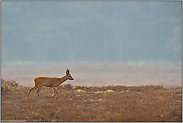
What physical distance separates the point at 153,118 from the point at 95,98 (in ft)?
18.6

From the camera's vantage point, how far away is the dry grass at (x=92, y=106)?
15.1 meters

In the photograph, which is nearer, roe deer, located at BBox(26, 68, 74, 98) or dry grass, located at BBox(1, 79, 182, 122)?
dry grass, located at BBox(1, 79, 182, 122)

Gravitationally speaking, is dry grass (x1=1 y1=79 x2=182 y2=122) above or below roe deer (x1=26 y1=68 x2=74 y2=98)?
below

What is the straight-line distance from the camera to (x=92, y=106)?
1653 centimetres

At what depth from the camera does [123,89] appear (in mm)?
22844

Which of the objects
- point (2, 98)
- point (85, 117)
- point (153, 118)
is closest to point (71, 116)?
point (85, 117)

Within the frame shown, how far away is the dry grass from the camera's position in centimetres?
1506

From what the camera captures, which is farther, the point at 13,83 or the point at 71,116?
the point at 13,83

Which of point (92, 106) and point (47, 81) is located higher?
point (47, 81)

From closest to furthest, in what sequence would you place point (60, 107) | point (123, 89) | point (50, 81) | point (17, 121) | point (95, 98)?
1. point (17, 121)
2. point (60, 107)
3. point (50, 81)
4. point (95, 98)
5. point (123, 89)

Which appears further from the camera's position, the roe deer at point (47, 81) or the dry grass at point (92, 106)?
the roe deer at point (47, 81)

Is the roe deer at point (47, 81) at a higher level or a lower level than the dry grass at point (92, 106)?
higher

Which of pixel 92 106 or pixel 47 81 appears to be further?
pixel 47 81

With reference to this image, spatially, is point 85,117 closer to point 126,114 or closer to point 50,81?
point 126,114
